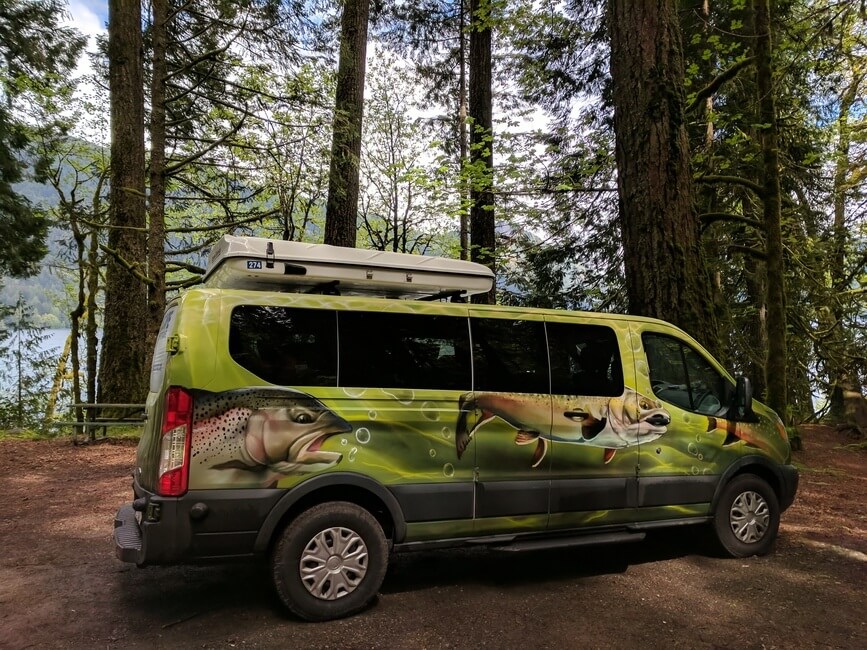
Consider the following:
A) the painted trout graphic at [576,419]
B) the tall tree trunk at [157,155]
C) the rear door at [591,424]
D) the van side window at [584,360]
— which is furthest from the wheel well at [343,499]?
the tall tree trunk at [157,155]

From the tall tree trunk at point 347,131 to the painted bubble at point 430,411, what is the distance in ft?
20.9

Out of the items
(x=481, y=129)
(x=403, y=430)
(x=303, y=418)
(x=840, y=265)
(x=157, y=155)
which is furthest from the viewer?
(x=840, y=265)

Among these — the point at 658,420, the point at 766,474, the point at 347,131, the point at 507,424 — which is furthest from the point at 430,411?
the point at 347,131

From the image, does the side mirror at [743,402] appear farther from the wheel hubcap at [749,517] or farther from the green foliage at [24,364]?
the green foliage at [24,364]

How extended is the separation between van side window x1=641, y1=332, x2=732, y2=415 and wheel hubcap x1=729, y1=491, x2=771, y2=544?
85 cm

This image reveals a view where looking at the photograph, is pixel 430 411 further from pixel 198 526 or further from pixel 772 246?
pixel 772 246

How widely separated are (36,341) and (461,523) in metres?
21.4

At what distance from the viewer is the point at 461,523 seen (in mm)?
4320

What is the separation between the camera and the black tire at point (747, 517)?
5.31 m

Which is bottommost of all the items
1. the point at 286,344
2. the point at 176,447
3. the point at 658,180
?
the point at 176,447

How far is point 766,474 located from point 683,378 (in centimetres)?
130

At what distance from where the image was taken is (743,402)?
208 inches

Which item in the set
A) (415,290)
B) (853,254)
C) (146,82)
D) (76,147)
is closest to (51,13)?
(146,82)

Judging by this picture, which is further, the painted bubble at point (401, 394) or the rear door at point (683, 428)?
the rear door at point (683, 428)
